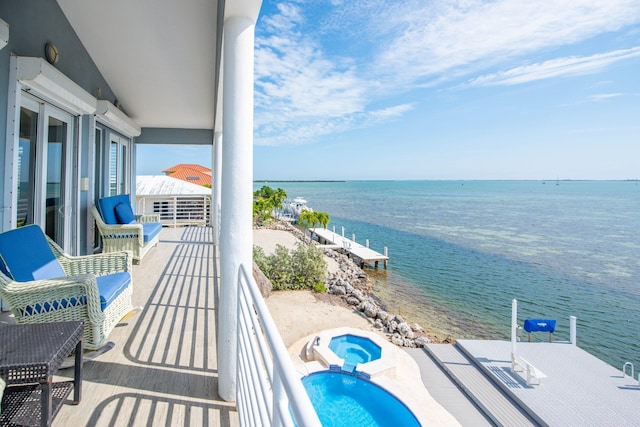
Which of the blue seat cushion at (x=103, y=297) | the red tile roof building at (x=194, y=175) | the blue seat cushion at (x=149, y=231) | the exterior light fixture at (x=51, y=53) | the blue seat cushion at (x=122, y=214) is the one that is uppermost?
the red tile roof building at (x=194, y=175)

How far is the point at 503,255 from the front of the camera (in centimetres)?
2212

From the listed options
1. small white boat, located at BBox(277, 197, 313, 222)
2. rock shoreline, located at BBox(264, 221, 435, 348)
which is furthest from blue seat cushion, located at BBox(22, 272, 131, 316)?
small white boat, located at BBox(277, 197, 313, 222)

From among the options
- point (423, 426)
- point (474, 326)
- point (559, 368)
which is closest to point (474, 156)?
point (474, 326)

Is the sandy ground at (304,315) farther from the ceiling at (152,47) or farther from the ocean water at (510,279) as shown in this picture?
the ceiling at (152,47)

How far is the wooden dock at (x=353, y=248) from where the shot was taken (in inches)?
711

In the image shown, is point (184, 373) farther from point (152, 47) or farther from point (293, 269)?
point (293, 269)

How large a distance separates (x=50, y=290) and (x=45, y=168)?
230 cm

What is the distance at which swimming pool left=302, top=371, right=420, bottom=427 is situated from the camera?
5.21 meters

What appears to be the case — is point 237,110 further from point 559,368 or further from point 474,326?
point 474,326

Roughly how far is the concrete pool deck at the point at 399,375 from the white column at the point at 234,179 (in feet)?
14.4

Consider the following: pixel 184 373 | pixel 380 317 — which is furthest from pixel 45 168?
pixel 380 317

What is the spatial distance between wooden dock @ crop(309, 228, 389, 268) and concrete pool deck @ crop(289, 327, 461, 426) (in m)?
10.5

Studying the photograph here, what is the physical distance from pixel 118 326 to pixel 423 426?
4.38 m

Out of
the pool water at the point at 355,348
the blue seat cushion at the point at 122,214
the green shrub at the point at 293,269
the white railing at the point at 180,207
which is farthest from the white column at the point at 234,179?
the white railing at the point at 180,207
